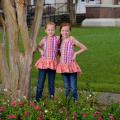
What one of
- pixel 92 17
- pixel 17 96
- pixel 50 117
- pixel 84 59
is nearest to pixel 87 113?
pixel 50 117

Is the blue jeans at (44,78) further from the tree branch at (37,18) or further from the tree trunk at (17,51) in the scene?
the tree branch at (37,18)

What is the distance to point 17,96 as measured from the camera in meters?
9.07

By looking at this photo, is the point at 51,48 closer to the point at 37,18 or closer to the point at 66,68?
the point at 66,68

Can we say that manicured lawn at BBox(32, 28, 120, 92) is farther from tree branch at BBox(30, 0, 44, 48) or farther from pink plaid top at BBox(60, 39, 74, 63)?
tree branch at BBox(30, 0, 44, 48)

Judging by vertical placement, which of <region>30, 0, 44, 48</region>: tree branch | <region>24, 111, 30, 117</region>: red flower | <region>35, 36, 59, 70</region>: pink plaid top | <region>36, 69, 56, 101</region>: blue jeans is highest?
<region>30, 0, 44, 48</region>: tree branch

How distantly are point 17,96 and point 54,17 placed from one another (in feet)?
114

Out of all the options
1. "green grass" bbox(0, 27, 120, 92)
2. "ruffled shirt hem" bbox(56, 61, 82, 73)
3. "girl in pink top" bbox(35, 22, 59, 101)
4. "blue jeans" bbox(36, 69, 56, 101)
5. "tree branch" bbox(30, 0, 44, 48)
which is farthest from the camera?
"green grass" bbox(0, 27, 120, 92)

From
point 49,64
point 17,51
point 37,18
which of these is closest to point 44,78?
point 49,64

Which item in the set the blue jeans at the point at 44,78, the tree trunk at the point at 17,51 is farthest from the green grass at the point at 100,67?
the tree trunk at the point at 17,51

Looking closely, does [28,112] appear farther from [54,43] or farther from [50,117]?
[54,43]

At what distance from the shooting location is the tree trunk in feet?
28.9

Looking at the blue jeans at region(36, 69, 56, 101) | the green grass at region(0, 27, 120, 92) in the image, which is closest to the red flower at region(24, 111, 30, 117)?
the blue jeans at region(36, 69, 56, 101)

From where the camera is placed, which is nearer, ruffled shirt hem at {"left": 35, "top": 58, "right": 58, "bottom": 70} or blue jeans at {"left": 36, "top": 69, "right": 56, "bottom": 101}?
ruffled shirt hem at {"left": 35, "top": 58, "right": 58, "bottom": 70}

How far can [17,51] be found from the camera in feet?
29.7
